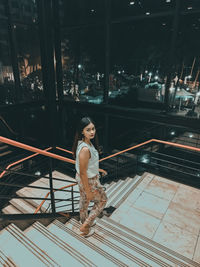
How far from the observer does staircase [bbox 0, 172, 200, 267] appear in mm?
1942

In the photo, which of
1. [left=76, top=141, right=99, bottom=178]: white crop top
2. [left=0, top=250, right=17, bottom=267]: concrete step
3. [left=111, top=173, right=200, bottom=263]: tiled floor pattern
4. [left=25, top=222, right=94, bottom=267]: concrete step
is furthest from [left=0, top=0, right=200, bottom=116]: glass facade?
[left=0, top=250, right=17, bottom=267]: concrete step

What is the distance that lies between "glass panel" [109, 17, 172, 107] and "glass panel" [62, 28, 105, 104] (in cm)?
59

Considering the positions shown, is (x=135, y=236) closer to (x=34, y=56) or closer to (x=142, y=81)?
(x=142, y=81)

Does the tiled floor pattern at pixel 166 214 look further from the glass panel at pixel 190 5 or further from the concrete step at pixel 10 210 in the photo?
the glass panel at pixel 190 5

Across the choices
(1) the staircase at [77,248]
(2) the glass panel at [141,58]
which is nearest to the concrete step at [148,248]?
(1) the staircase at [77,248]

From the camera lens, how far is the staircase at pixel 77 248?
1.94 m

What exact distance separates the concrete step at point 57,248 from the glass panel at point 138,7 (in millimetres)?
5377

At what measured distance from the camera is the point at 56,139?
8094 mm

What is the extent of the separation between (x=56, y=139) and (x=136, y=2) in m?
5.72

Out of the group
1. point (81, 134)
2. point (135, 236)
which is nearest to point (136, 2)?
point (81, 134)

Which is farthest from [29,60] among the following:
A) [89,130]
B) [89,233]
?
[89,233]

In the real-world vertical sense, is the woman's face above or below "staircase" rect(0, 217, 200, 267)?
above

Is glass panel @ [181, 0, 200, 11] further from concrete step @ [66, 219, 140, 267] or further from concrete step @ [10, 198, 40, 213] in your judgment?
concrete step @ [10, 198, 40, 213]

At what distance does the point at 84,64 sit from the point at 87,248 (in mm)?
5633
